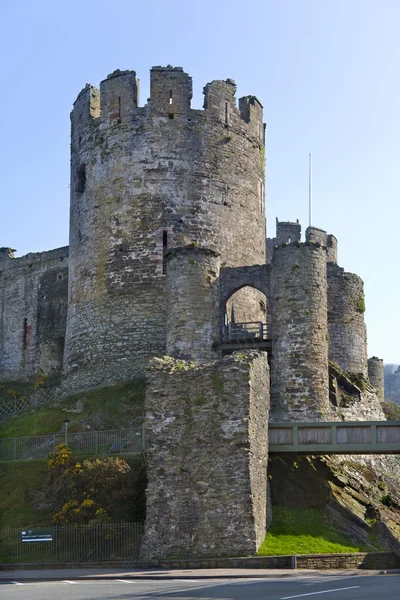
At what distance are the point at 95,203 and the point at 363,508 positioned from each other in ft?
58.7

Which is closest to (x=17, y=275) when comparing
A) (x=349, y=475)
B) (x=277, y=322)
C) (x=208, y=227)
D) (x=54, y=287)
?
(x=54, y=287)

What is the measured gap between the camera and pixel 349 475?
3459cm

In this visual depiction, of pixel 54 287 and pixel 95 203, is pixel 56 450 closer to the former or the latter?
pixel 95 203

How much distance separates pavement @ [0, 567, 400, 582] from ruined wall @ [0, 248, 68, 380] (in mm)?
23147

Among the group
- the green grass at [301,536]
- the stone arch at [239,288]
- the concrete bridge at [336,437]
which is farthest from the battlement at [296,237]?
the green grass at [301,536]

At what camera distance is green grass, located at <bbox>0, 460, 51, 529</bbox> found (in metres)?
30.2

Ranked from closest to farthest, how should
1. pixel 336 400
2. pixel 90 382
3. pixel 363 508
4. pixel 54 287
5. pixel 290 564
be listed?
pixel 290 564 < pixel 363 508 < pixel 336 400 < pixel 90 382 < pixel 54 287

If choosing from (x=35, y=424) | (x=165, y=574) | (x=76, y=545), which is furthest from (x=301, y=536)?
(x=35, y=424)

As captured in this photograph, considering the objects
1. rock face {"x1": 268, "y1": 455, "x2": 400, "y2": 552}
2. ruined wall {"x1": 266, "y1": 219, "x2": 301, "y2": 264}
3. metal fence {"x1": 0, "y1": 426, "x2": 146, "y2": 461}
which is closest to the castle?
rock face {"x1": 268, "y1": 455, "x2": 400, "y2": 552}

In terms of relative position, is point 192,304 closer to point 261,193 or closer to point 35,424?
point 35,424

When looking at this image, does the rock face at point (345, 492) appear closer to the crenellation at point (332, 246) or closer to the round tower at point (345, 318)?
the round tower at point (345, 318)

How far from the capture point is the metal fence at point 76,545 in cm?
2798

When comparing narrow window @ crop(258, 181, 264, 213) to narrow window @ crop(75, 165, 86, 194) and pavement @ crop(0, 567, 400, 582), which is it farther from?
pavement @ crop(0, 567, 400, 582)

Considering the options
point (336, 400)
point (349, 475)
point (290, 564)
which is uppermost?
point (336, 400)
